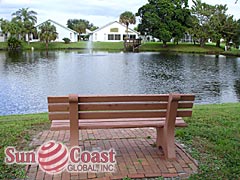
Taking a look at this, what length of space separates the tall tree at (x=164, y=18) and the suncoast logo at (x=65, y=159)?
4957cm

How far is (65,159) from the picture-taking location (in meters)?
3.59

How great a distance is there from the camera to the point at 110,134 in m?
4.91

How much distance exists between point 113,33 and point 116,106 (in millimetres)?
67291

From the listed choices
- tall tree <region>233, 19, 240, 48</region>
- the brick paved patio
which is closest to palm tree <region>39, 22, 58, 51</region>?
tall tree <region>233, 19, 240, 48</region>

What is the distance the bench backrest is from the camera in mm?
3484

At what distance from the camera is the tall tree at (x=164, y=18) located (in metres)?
52.5

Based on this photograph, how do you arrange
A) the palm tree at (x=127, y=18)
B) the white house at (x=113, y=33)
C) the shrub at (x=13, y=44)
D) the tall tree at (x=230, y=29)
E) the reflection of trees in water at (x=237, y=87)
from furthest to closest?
the palm tree at (x=127, y=18) < the white house at (x=113, y=33) < the shrub at (x=13, y=44) < the tall tree at (x=230, y=29) < the reflection of trees in water at (x=237, y=87)

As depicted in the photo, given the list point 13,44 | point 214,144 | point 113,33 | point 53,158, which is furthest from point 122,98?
point 113,33

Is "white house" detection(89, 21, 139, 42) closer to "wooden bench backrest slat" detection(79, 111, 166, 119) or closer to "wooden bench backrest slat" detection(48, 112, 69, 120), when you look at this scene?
"wooden bench backrest slat" detection(79, 111, 166, 119)

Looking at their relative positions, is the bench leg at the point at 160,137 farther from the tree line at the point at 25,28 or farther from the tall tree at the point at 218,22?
the tree line at the point at 25,28

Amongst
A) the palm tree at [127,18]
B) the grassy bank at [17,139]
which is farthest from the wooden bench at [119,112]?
the palm tree at [127,18]

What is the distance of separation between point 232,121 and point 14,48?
176 ft

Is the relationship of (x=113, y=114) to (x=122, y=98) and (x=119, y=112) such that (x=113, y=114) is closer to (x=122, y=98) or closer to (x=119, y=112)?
(x=119, y=112)

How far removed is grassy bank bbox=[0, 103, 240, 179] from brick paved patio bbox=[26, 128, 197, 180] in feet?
0.53
